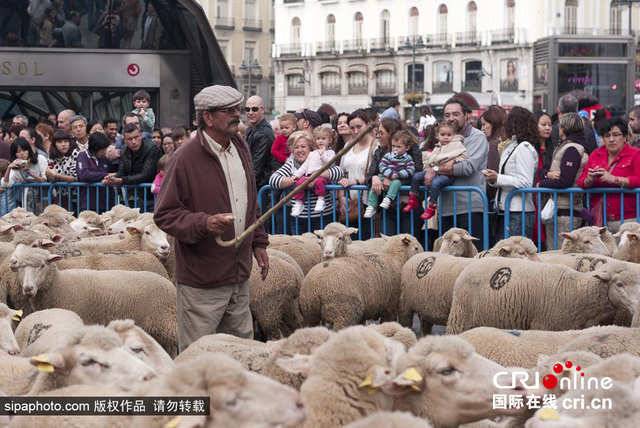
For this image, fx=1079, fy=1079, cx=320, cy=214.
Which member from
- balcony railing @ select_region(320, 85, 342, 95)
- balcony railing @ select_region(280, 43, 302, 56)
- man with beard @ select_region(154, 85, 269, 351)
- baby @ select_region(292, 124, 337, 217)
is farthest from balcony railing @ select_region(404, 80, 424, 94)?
man with beard @ select_region(154, 85, 269, 351)

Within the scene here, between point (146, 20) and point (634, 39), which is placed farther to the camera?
point (634, 39)

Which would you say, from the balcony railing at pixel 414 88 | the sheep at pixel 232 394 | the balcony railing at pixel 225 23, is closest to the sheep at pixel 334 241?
the sheep at pixel 232 394

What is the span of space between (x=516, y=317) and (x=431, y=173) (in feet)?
8.31

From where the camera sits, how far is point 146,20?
17.7m

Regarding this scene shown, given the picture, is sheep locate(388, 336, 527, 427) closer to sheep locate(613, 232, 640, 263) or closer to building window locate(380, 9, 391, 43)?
sheep locate(613, 232, 640, 263)

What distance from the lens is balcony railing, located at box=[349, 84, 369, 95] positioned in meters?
75.8

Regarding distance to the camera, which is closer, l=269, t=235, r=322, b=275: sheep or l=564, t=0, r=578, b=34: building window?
l=269, t=235, r=322, b=275: sheep

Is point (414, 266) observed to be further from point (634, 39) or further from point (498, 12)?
point (498, 12)

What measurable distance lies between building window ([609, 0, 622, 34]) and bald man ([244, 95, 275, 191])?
57065mm

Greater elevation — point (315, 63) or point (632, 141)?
point (315, 63)

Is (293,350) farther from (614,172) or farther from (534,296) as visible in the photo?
(614,172)

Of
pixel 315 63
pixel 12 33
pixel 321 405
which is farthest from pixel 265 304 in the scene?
pixel 315 63

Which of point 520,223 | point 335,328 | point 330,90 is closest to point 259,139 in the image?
point 520,223

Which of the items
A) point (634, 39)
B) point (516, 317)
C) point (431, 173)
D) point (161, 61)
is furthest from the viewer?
point (634, 39)
